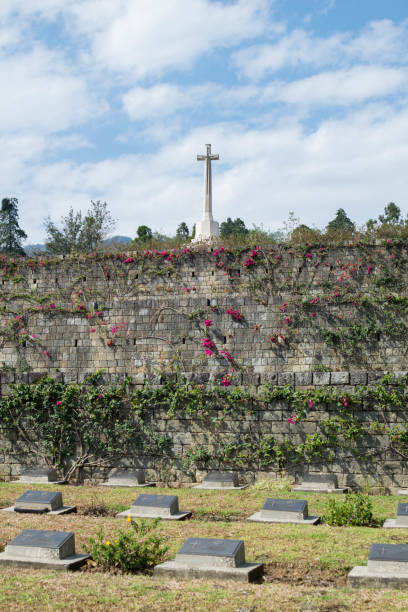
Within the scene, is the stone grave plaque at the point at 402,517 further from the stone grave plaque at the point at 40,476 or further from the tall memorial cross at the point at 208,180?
the tall memorial cross at the point at 208,180

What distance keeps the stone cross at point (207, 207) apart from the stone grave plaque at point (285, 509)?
47.2 feet

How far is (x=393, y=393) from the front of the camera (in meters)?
10.1

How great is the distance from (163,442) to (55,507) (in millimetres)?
2573

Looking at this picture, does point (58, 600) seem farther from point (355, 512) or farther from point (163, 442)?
point (163, 442)

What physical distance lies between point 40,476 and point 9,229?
3928 centimetres

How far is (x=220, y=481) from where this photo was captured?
33.5 ft

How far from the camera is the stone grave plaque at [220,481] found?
10180 millimetres

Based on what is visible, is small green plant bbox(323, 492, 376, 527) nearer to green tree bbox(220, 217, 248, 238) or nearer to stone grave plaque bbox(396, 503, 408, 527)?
stone grave plaque bbox(396, 503, 408, 527)

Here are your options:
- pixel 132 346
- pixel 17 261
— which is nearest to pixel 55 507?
pixel 132 346

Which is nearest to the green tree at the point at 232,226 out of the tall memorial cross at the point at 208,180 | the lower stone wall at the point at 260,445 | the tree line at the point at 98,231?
the tree line at the point at 98,231

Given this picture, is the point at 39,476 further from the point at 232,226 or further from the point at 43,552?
the point at 232,226

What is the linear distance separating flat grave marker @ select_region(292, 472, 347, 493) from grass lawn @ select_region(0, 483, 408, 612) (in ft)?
2.76

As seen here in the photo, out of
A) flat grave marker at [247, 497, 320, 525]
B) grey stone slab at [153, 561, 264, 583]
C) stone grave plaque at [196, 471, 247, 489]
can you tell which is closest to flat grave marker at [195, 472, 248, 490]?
stone grave plaque at [196, 471, 247, 489]

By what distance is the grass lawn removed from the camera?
5.23m
